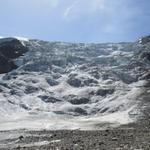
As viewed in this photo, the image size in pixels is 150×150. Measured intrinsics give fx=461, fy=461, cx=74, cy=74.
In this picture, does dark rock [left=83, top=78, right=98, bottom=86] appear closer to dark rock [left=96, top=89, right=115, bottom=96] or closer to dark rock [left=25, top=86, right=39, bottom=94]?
dark rock [left=96, top=89, right=115, bottom=96]

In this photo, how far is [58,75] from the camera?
415ft

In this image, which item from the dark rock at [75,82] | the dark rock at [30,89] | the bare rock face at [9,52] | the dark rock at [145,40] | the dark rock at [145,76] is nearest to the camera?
the dark rock at [30,89]

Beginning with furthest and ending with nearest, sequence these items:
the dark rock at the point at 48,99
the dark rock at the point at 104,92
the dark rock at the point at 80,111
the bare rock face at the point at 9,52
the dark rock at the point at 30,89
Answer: the bare rock face at the point at 9,52 < the dark rock at the point at 30,89 < the dark rock at the point at 104,92 < the dark rock at the point at 48,99 < the dark rock at the point at 80,111

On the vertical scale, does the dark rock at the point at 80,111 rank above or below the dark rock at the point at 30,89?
Result: below

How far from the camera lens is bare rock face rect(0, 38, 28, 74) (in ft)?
440

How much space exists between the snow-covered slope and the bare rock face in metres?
0.34

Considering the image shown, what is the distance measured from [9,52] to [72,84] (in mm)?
34736

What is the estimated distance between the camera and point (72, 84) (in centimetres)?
11950

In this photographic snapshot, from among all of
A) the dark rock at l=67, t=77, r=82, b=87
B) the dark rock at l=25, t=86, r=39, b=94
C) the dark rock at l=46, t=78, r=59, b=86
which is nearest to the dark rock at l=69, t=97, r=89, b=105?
the dark rock at l=25, t=86, r=39, b=94

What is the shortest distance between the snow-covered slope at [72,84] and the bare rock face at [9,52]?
340mm

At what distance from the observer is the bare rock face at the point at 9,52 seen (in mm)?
134125

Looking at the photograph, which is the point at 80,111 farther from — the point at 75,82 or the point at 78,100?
the point at 75,82

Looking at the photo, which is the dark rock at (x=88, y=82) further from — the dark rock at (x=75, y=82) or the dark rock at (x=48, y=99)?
the dark rock at (x=48, y=99)

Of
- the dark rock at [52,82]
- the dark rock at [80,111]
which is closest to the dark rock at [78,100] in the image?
the dark rock at [80,111]
